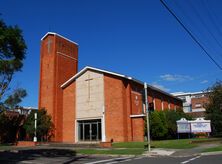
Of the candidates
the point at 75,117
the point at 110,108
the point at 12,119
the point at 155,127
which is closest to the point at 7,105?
the point at 12,119

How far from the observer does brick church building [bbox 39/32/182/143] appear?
1554 inches

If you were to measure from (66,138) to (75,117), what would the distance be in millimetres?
3284

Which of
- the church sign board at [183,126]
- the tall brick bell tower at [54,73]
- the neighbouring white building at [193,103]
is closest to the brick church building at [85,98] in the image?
the tall brick bell tower at [54,73]

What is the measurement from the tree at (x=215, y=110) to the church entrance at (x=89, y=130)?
15525 mm

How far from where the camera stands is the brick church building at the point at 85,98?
129 feet

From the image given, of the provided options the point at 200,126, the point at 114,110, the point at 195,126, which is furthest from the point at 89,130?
the point at 200,126

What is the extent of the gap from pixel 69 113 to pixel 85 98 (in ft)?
11.8

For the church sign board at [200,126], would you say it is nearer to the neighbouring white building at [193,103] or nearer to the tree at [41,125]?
the tree at [41,125]

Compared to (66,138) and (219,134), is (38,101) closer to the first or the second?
(66,138)

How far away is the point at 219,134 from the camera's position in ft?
143

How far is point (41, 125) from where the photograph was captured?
41.8 metres

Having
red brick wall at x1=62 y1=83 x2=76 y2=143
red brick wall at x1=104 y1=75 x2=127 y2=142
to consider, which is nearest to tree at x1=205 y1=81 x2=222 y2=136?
red brick wall at x1=104 y1=75 x2=127 y2=142

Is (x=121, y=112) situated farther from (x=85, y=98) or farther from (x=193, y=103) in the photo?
(x=193, y=103)

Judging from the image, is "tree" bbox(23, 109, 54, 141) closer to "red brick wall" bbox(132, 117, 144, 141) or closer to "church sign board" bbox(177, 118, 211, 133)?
"red brick wall" bbox(132, 117, 144, 141)
